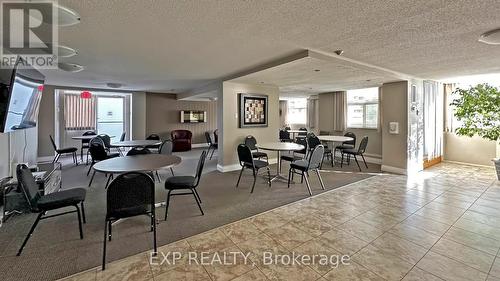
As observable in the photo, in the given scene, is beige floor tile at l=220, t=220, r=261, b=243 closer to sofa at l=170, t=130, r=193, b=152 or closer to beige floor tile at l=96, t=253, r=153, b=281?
beige floor tile at l=96, t=253, r=153, b=281

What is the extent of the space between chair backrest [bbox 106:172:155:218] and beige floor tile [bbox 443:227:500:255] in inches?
124

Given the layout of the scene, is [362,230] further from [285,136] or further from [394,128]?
[285,136]

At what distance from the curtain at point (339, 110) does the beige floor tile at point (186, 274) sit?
22.1 ft

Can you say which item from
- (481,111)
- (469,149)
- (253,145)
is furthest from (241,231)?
(469,149)

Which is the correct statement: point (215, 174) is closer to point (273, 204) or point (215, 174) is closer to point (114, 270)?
point (273, 204)

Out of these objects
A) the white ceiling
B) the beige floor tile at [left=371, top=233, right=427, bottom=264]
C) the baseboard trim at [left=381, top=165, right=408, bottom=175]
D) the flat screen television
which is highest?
the white ceiling

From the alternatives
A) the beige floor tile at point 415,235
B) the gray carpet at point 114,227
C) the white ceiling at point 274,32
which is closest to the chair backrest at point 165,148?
the gray carpet at point 114,227

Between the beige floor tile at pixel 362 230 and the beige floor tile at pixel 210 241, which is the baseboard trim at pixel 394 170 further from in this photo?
the beige floor tile at pixel 210 241

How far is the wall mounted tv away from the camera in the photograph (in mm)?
9421

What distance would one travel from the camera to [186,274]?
187 cm

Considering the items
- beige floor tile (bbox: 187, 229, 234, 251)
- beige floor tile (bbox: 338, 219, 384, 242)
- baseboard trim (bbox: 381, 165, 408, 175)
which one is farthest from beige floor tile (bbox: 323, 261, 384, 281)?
baseboard trim (bbox: 381, 165, 408, 175)

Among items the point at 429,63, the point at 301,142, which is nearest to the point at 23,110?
the point at 301,142

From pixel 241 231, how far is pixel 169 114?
760cm

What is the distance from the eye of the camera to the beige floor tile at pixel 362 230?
248 centimetres
